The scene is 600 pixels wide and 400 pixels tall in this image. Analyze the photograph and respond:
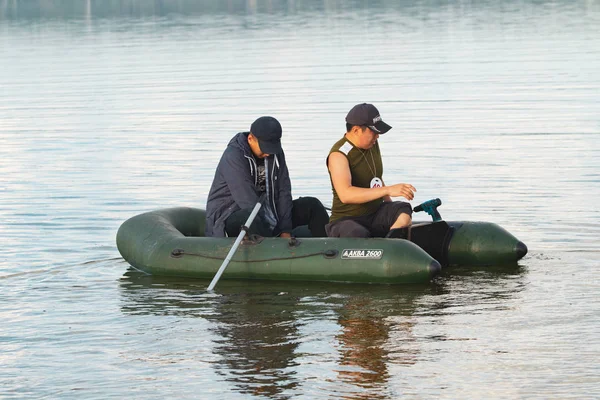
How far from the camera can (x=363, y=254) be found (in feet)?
31.2

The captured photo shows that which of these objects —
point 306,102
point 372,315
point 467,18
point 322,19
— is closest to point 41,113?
point 306,102

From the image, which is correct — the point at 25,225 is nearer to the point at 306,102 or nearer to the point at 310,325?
the point at 310,325

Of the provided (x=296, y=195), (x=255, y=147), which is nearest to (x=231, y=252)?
(x=255, y=147)

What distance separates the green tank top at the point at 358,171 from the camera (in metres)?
9.76

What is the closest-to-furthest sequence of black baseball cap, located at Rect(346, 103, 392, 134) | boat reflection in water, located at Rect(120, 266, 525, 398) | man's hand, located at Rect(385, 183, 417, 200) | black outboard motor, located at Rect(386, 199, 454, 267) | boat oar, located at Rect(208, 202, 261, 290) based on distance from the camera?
1. boat reflection in water, located at Rect(120, 266, 525, 398)
2. man's hand, located at Rect(385, 183, 417, 200)
3. black baseball cap, located at Rect(346, 103, 392, 134)
4. boat oar, located at Rect(208, 202, 261, 290)
5. black outboard motor, located at Rect(386, 199, 454, 267)

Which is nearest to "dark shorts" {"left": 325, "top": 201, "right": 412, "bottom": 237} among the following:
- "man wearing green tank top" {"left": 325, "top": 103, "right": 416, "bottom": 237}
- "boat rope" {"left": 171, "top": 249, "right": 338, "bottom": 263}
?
"man wearing green tank top" {"left": 325, "top": 103, "right": 416, "bottom": 237}

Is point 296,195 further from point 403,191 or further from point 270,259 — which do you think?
point 403,191

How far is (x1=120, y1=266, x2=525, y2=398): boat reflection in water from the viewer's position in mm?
7262

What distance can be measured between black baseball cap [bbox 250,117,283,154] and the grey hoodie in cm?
23

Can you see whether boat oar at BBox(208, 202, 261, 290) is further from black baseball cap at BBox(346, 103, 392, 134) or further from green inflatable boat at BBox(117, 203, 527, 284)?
black baseball cap at BBox(346, 103, 392, 134)

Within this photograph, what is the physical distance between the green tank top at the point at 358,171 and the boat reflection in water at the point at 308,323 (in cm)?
62

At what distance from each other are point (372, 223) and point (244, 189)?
1.05m

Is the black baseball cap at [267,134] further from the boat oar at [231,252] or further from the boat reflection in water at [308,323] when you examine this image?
Answer: the boat reflection in water at [308,323]

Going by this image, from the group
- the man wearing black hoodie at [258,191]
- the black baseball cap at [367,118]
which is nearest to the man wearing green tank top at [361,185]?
the black baseball cap at [367,118]
